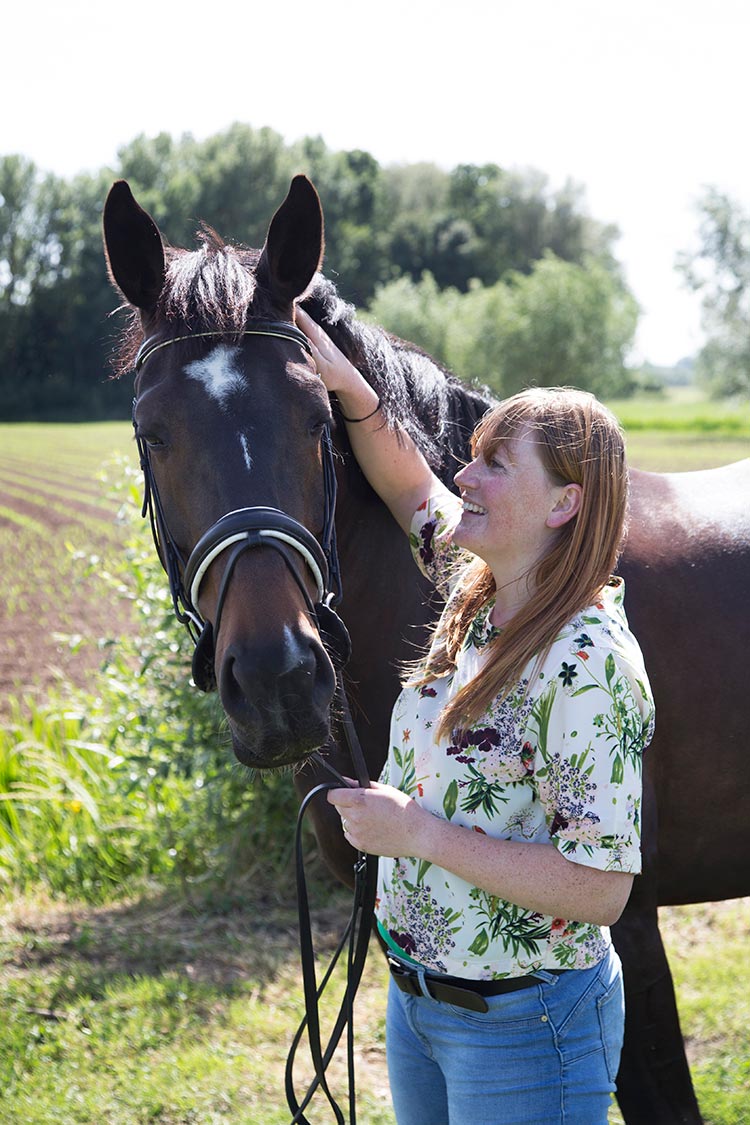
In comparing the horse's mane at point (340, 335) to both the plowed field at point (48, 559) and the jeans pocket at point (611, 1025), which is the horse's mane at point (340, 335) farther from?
the plowed field at point (48, 559)

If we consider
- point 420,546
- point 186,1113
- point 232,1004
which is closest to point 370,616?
point 420,546

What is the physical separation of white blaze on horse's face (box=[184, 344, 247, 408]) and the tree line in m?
0.75

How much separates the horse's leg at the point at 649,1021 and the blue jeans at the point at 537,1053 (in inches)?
22.0

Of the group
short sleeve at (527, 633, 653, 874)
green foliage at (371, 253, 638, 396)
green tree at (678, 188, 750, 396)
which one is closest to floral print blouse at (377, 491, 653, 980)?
short sleeve at (527, 633, 653, 874)

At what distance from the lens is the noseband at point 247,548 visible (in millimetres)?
1781

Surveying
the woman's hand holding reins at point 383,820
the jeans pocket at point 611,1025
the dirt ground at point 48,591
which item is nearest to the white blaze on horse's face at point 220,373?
the woman's hand holding reins at point 383,820

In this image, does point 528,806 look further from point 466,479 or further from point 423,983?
point 466,479

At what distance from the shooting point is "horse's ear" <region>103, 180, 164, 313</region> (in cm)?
212

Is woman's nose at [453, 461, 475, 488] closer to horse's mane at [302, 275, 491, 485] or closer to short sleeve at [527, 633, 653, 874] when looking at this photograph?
short sleeve at [527, 633, 653, 874]

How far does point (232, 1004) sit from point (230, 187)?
32491 mm

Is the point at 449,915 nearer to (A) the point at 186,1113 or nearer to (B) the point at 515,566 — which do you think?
(B) the point at 515,566

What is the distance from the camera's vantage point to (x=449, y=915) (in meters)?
1.62

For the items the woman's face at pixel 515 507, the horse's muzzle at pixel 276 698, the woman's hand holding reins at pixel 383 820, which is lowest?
the woman's hand holding reins at pixel 383 820

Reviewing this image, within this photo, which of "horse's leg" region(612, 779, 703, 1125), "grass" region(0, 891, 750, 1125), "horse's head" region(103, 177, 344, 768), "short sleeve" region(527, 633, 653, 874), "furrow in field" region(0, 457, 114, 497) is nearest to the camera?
"short sleeve" region(527, 633, 653, 874)
